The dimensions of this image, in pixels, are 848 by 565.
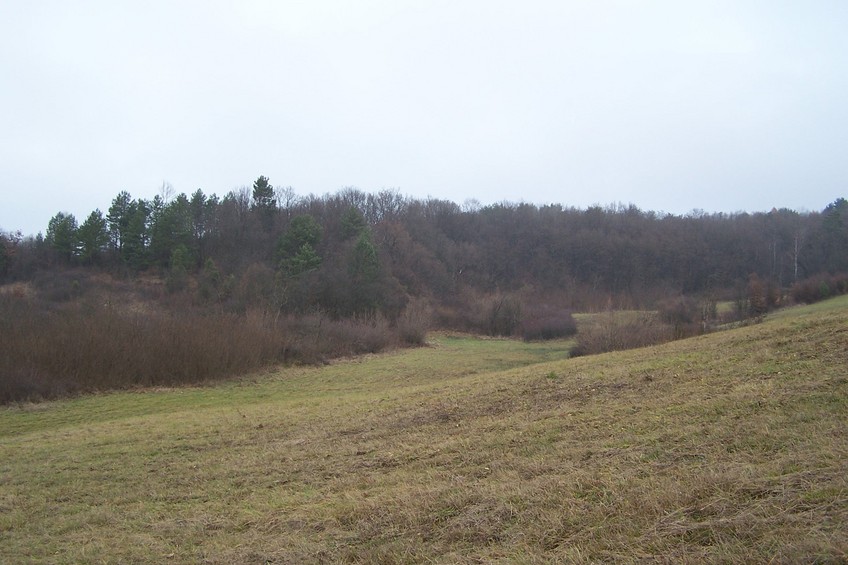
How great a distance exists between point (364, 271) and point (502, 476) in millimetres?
40017

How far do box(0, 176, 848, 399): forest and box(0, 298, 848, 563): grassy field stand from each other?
15078mm

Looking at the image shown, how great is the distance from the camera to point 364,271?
45.3 m

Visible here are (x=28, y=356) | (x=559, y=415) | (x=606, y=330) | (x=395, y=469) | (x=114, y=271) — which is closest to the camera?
(x=395, y=469)

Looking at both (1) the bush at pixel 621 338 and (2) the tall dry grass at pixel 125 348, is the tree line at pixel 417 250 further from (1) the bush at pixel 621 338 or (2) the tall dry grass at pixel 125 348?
(1) the bush at pixel 621 338

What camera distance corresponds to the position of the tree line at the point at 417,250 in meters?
46.6

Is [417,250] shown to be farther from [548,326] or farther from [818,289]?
[818,289]

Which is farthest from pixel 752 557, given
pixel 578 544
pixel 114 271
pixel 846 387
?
pixel 114 271

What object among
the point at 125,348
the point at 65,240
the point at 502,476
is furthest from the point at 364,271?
the point at 502,476

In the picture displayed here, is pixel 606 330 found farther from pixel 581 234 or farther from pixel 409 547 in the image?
pixel 581 234

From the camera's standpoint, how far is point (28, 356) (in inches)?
874

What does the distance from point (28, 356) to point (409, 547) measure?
2280cm

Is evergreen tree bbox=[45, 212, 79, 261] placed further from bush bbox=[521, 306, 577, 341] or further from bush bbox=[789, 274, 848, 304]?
bush bbox=[789, 274, 848, 304]

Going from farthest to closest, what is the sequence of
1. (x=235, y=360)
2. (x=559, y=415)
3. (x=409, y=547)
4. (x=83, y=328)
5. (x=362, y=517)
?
(x=235, y=360)
(x=83, y=328)
(x=559, y=415)
(x=362, y=517)
(x=409, y=547)

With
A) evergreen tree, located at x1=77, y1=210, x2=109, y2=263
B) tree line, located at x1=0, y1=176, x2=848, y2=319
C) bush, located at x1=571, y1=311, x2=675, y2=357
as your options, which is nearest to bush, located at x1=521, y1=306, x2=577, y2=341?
tree line, located at x1=0, y1=176, x2=848, y2=319
